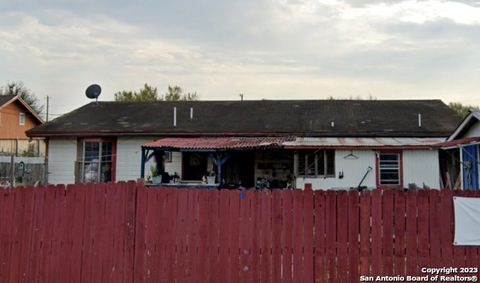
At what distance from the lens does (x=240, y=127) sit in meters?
18.7

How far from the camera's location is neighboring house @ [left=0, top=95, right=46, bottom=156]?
35028mm

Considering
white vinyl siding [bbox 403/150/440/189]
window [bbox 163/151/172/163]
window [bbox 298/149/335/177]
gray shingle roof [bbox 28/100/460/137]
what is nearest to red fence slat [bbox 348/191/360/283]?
window [bbox 298/149/335/177]

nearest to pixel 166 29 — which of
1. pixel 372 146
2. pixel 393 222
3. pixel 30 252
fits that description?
pixel 372 146

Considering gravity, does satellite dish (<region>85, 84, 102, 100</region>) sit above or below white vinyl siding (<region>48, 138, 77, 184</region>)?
above

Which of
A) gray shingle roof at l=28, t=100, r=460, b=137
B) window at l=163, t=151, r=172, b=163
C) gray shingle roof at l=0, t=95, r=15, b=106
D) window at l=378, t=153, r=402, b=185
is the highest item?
gray shingle roof at l=0, t=95, r=15, b=106

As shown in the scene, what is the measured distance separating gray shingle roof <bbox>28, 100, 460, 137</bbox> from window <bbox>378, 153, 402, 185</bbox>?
8.54ft

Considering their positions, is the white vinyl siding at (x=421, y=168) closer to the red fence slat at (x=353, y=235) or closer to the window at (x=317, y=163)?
the window at (x=317, y=163)

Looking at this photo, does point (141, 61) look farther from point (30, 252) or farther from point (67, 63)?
point (30, 252)

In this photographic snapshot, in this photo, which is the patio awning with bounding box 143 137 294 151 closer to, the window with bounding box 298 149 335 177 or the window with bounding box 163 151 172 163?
the window with bounding box 298 149 335 177

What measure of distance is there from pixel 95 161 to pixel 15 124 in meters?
22.7

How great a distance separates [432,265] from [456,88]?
22.5m

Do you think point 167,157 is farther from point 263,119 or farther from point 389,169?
point 389,169

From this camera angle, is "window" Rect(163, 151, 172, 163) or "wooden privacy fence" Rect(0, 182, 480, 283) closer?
"wooden privacy fence" Rect(0, 182, 480, 283)

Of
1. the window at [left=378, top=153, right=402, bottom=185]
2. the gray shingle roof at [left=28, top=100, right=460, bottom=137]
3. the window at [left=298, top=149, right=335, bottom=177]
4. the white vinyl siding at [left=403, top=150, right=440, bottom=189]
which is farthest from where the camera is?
the gray shingle roof at [left=28, top=100, right=460, bottom=137]
